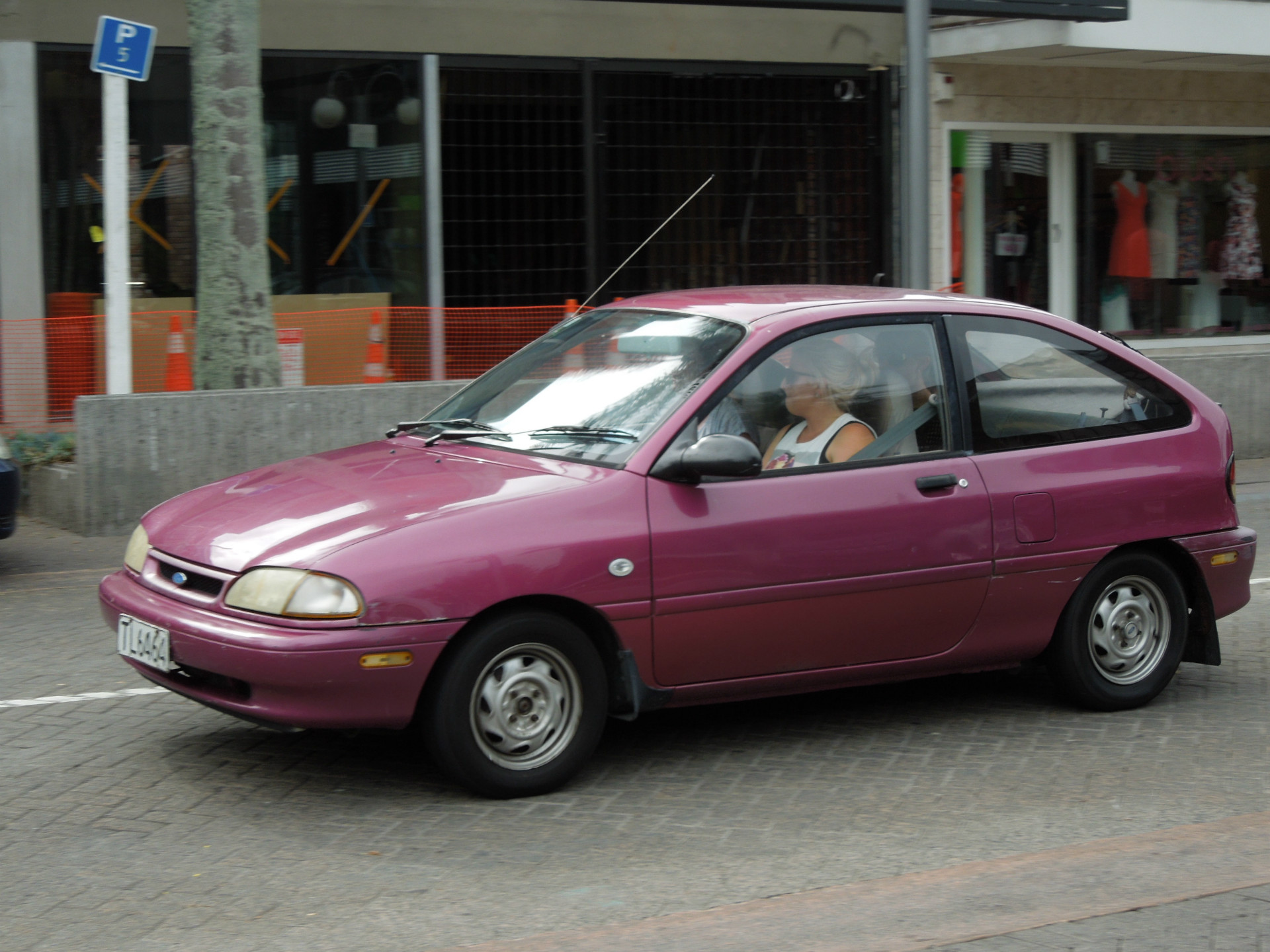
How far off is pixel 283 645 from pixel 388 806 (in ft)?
2.09

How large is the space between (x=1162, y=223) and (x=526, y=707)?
16461 mm

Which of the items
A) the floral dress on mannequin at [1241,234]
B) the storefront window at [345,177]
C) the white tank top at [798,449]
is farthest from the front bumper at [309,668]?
the floral dress on mannequin at [1241,234]

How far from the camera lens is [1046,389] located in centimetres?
573

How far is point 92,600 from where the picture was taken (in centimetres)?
805

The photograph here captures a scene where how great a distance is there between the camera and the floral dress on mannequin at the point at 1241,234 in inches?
780

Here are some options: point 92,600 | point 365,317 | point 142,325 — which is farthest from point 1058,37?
point 92,600

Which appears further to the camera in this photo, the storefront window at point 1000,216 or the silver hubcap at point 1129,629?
the storefront window at point 1000,216

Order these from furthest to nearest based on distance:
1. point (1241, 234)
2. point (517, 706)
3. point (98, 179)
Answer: point (1241, 234), point (98, 179), point (517, 706)

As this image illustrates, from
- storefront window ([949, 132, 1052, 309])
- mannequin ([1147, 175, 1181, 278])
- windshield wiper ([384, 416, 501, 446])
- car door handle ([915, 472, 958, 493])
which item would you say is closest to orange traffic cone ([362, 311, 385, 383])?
windshield wiper ([384, 416, 501, 446])

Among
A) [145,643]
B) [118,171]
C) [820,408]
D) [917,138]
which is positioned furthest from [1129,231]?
[145,643]

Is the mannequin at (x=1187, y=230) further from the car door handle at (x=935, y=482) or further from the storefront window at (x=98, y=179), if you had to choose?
the car door handle at (x=935, y=482)

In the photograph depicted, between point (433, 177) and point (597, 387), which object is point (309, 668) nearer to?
point (597, 387)

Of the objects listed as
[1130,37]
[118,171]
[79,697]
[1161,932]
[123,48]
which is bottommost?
[1161,932]

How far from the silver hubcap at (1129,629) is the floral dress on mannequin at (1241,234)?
597 inches
